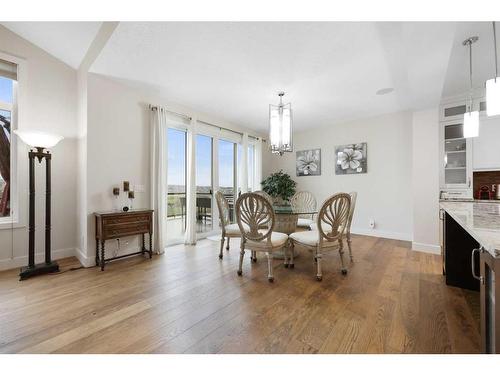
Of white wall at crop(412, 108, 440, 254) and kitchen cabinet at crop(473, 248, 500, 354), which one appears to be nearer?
kitchen cabinet at crop(473, 248, 500, 354)

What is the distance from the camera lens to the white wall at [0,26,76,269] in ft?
8.80

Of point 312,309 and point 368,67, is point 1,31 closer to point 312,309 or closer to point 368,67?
point 368,67

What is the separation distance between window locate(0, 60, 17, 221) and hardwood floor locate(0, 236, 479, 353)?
914 mm

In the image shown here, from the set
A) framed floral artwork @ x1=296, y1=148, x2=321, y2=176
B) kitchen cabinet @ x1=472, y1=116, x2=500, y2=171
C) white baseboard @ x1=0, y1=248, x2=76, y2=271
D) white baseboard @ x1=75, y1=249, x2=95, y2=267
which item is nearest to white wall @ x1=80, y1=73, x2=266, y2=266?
white baseboard @ x1=75, y1=249, x2=95, y2=267

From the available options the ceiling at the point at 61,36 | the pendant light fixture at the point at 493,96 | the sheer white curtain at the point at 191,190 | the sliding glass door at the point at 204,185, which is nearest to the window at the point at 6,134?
the ceiling at the point at 61,36

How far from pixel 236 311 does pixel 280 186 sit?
3.80m

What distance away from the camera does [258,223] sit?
2.44m

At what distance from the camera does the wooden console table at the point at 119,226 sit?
2.66m

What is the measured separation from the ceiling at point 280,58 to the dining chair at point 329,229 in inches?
60.8

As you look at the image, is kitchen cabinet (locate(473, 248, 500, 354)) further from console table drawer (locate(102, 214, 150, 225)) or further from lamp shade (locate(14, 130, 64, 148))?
lamp shade (locate(14, 130, 64, 148))

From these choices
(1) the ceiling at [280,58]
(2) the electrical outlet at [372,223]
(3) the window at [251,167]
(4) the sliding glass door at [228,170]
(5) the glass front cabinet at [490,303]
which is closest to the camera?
(5) the glass front cabinet at [490,303]

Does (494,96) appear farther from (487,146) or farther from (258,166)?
(258,166)

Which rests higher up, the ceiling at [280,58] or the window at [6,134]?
the ceiling at [280,58]

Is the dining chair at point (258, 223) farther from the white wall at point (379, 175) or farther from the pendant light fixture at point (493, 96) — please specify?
the white wall at point (379, 175)
